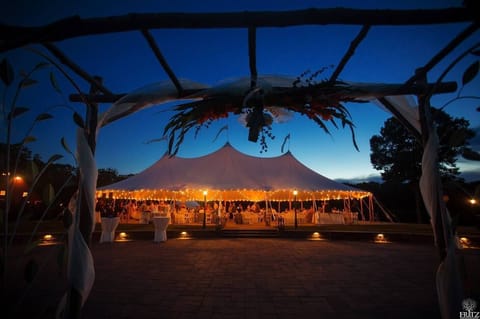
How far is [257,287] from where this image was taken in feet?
10.9

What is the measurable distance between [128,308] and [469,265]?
223 inches

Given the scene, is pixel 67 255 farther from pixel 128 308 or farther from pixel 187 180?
pixel 187 180

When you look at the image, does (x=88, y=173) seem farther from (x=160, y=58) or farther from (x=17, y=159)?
(x=160, y=58)

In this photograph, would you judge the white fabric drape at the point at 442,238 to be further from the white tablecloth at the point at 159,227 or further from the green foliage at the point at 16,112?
the white tablecloth at the point at 159,227

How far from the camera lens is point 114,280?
3.65m

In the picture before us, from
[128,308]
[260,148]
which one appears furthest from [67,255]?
[260,148]

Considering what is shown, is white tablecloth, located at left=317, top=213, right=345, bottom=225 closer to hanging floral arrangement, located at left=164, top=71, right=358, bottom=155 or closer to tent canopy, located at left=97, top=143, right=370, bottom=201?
tent canopy, located at left=97, top=143, right=370, bottom=201

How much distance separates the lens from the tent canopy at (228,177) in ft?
30.9

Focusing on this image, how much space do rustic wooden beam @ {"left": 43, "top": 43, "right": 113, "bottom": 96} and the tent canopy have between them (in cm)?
683

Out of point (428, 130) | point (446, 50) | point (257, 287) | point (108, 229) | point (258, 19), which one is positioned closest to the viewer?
point (258, 19)

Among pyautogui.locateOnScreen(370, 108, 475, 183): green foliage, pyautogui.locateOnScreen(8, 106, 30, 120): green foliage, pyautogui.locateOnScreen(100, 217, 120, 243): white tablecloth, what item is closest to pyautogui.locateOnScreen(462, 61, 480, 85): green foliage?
pyautogui.locateOnScreen(8, 106, 30, 120): green foliage

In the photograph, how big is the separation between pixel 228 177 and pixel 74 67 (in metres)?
7.95

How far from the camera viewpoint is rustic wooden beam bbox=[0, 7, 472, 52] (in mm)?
1500

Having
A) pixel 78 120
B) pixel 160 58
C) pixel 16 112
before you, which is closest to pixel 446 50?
pixel 160 58
